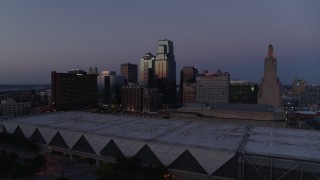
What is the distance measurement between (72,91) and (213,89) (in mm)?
80301

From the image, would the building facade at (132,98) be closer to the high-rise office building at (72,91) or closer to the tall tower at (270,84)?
the high-rise office building at (72,91)

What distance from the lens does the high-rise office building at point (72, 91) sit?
155250mm

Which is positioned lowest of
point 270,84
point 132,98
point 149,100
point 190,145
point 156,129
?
point 149,100

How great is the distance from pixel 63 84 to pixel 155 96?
182ft

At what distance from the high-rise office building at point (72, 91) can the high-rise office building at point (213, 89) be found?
6272 cm

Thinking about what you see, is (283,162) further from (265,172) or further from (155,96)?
(155,96)

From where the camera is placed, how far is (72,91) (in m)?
164

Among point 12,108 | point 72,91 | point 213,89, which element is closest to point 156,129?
point 72,91

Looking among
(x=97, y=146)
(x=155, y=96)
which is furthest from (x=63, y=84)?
(x=97, y=146)

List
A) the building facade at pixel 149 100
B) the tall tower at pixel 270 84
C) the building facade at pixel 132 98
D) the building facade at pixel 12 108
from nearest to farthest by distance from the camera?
the tall tower at pixel 270 84, the building facade at pixel 12 108, the building facade at pixel 149 100, the building facade at pixel 132 98

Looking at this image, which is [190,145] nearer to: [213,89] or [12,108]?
[213,89]

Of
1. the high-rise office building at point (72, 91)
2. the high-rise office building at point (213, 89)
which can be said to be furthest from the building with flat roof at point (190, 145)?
the high-rise office building at point (213, 89)

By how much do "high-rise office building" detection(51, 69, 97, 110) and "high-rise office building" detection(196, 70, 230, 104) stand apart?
6272 cm

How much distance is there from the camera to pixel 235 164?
42875mm
